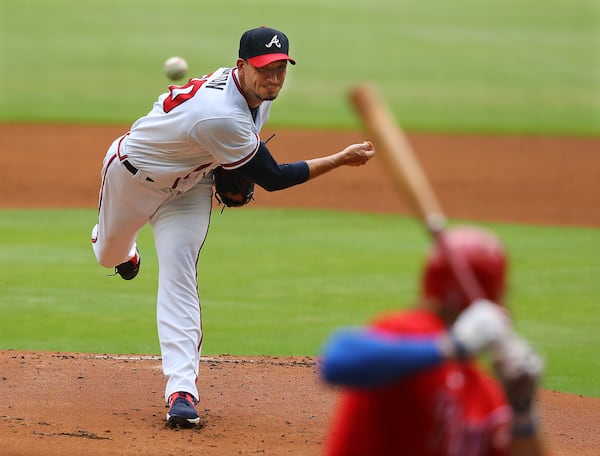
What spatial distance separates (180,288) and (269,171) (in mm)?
798

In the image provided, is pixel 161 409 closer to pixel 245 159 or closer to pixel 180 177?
pixel 180 177

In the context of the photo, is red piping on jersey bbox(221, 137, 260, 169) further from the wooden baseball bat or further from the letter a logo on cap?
the wooden baseball bat

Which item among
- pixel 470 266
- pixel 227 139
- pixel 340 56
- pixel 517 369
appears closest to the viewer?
pixel 517 369

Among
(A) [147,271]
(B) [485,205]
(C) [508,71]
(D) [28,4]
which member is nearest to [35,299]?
(A) [147,271]

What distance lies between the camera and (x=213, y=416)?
19.1ft

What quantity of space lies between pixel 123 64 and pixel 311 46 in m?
5.47

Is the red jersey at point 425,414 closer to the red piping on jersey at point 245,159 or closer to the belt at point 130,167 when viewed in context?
the red piping on jersey at point 245,159

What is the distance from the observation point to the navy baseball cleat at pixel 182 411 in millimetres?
5449

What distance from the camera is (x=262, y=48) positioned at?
5.45 m

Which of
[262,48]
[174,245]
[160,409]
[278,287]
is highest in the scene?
[262,48]

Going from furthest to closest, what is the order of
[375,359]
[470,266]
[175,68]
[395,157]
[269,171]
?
[175,68], [269,171], [395,157], [470,266], [375,359]

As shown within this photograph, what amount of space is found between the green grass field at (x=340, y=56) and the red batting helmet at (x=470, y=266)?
769 inches

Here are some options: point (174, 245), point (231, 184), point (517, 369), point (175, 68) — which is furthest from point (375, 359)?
point (175, 68)

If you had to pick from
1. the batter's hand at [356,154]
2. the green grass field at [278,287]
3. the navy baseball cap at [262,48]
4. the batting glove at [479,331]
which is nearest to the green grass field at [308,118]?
the green grass field at [278,287]
